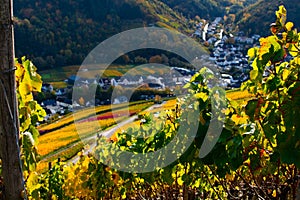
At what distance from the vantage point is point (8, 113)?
6.30 feet

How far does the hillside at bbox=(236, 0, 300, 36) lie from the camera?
76062 mm

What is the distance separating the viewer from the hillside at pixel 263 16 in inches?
2995

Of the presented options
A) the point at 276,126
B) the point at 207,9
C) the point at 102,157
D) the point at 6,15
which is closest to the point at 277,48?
the point at 276,126

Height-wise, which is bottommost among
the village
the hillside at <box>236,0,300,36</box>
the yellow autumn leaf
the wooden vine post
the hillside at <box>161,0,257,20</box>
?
the village

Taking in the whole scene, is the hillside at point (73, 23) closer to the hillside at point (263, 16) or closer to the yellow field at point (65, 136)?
the hillside at point (263, 16)

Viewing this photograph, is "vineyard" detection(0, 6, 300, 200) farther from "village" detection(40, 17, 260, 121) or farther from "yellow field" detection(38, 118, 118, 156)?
"village" detection(40, 17, 260, 121)

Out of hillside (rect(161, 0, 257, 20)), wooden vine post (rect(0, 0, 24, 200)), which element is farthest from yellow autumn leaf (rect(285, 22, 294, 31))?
hillside (rect(161, 0, 257, 20))

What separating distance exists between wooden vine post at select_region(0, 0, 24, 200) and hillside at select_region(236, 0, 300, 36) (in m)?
77.6

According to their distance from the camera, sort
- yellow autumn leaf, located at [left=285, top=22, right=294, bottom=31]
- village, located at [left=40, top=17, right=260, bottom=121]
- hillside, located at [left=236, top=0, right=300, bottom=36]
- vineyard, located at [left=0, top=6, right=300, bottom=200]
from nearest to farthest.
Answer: vineyard, located at [left=0, top=6, right=300, bottom=200] < yellow autumn leaf, located at [left=285, top=22, right=294, bottom=31] < village, located at [left=40, top=17, right=260, bottom=121] < hillside, located at [left=236, top=0, right=300, bottom=36]

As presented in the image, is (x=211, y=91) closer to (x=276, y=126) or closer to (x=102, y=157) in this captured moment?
(x=276, y=126)

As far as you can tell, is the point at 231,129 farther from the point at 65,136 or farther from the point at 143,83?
the point at 143,83

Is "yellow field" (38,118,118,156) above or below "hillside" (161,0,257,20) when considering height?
below

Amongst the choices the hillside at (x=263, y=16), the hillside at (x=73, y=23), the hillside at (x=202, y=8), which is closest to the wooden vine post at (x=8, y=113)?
the hillside at (x=73, y=23)

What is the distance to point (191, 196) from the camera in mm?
6242
